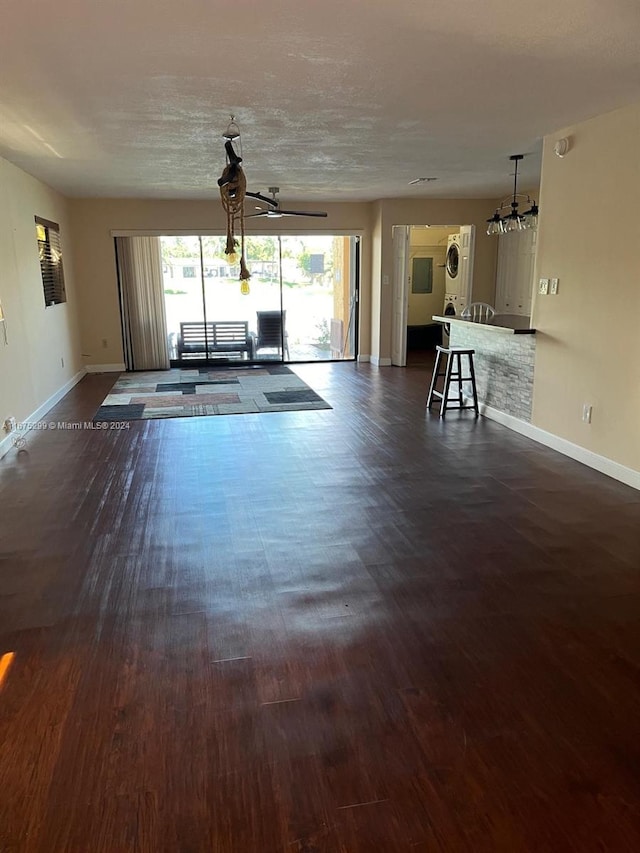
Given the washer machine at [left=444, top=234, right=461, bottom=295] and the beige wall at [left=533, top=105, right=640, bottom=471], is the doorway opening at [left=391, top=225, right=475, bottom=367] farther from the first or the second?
the beige wall at [left=533, top=105, right=640, bottom=471]

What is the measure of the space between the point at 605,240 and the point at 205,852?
13.7ft

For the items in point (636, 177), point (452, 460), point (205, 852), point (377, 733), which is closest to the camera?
point (205, 852)

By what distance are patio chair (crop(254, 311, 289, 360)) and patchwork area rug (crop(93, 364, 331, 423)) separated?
0.65 metres

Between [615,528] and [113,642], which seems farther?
[615,528]

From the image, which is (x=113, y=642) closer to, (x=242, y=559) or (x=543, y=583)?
(x=242, y=559)

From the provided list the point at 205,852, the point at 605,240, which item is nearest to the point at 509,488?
the point at 605,240

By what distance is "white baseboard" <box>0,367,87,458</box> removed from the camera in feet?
15.8

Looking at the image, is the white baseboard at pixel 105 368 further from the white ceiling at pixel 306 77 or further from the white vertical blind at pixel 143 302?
the white ceiling at pixel 306 77

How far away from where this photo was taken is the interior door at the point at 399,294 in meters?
8.60

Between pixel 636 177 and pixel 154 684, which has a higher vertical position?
pixel 636 177

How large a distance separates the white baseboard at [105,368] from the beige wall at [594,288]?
6.14 metres

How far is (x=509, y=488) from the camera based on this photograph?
3.97 meters

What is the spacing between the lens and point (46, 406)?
6266mm

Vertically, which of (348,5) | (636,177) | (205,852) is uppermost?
(348,5)
